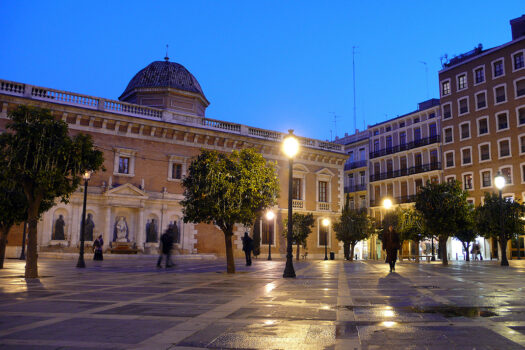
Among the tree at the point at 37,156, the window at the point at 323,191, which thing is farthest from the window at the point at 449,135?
the tree at the point at 37,156

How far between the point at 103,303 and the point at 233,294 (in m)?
2.89

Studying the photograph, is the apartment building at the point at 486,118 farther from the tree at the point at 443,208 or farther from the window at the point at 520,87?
the tree at the point at 443,208

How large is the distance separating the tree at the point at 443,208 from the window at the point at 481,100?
26.1 m

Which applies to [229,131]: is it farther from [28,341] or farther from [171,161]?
[28,341]

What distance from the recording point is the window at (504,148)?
47.9 m

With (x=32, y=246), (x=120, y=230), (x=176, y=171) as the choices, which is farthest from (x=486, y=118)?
(x=32, y=246)

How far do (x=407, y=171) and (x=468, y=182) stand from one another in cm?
803

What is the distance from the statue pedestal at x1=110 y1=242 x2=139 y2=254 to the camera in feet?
109

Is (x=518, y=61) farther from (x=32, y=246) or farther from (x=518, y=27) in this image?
(x=32, y=246)

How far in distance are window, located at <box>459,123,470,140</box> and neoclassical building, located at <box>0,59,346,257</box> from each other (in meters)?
18.6

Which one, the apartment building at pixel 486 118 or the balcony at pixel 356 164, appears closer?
the apartment building at pixel 486 118

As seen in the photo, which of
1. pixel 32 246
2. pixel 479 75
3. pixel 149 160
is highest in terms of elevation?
pixel 479 75

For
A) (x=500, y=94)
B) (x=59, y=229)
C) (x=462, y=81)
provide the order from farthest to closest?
(x=462, y=81)
(x=500, y=94)
(x=59, y=229)

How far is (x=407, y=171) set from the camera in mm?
58125
